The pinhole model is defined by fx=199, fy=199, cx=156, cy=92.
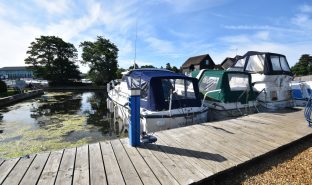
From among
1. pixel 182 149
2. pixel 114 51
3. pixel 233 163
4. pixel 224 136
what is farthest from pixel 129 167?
pixel 114 51

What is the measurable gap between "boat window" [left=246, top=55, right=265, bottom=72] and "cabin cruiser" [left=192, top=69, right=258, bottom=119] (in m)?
1.20

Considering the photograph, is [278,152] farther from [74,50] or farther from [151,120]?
[74,50]

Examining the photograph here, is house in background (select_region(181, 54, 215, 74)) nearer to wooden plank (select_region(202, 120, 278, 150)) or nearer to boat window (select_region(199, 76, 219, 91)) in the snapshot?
boat window (select_region(199, 76, 219, 91))

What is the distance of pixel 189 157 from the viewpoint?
12.0 feet

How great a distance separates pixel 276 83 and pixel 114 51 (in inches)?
1163

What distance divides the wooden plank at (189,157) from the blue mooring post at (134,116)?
0.73m

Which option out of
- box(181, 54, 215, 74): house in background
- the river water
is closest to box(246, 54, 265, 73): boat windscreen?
the river water

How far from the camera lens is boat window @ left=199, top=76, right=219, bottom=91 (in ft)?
27.1

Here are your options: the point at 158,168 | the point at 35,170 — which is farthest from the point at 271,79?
the point at 35,170

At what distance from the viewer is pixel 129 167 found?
126 inches

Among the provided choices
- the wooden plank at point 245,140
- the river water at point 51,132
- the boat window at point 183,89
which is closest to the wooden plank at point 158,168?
the wooden plank at point 245,140

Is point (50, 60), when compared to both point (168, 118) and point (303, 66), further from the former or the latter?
point (303, 66)

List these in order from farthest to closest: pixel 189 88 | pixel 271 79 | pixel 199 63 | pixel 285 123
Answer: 1. pixel 199 63
2. pixel 271 79
3. pixel 189 88
4. pixel 285 123

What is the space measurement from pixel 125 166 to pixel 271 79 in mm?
8281
